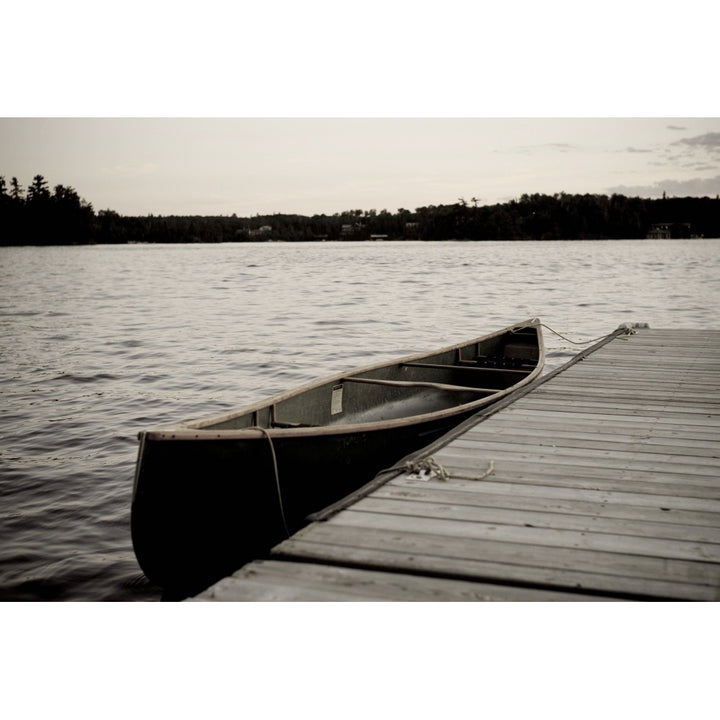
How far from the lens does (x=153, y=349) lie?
14.5 m

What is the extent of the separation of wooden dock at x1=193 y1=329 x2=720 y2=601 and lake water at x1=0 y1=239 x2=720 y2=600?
7.35 feet

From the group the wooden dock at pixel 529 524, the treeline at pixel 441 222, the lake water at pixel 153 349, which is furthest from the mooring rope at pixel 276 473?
the treeline at pixel 441 222

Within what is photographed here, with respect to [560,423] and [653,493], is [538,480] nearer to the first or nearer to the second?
[653,493]

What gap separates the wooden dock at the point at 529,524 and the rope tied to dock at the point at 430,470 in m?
0.02

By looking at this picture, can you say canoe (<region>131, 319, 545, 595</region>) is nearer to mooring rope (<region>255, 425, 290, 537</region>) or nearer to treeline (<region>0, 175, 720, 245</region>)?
mooring rope (<region>255, 425, 290, 537</region>)

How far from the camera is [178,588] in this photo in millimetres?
3643

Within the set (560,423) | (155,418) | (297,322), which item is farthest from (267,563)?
(297,322)

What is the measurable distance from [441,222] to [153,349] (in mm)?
89525

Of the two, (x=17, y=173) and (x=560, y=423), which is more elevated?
(x=17, y=173)

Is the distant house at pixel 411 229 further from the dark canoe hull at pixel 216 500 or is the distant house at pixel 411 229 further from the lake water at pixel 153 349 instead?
the dark canoe hull at pixel 216 500

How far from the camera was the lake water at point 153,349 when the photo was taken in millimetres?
5473

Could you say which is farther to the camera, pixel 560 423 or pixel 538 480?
pixel 560 423
